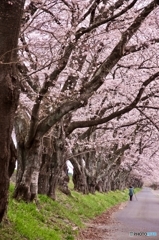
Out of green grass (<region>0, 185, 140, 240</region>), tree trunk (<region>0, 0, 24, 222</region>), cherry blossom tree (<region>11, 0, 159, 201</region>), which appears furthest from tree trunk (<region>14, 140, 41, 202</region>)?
tree trunk (<region>0, 0, 24, 222</region>)

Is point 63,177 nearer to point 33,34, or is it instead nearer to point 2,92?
point 33,34

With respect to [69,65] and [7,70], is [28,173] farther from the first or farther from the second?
[7,70]

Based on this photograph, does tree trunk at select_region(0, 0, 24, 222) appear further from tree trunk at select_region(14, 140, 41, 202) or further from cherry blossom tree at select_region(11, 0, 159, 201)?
tree trunk at select_region(14, 140, 41, 202)

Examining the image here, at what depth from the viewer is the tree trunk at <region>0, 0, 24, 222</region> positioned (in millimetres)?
5656

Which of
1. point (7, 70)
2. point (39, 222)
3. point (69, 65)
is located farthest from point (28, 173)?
point (7, 70)

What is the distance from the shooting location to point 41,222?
36.8 ft

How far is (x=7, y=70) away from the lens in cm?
589

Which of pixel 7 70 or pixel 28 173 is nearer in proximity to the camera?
pixel 7 70

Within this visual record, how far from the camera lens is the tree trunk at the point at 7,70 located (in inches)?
223

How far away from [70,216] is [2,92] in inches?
392

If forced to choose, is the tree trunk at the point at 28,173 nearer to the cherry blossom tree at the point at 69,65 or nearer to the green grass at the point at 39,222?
the cherry blossom tree at the point at 69,65

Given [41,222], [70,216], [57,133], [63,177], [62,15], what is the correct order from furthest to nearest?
[63,177] < [57,133] < [70,216] < [62,15] < [41,222]

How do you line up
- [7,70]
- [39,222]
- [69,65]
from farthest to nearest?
[69,65], [39,222], [7,70]

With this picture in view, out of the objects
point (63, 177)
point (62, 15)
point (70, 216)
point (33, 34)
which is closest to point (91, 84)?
point (62, 15)
